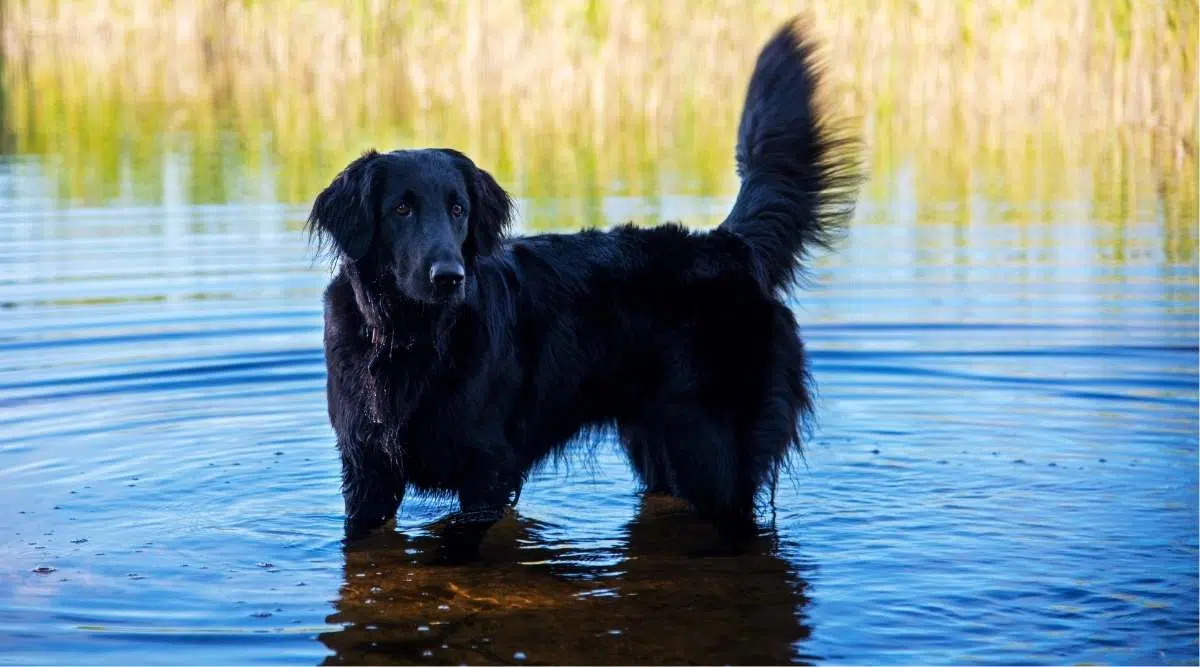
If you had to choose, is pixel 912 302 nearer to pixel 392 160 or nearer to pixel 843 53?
pixel 392 160

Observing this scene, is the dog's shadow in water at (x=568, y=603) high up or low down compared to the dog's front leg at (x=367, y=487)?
down

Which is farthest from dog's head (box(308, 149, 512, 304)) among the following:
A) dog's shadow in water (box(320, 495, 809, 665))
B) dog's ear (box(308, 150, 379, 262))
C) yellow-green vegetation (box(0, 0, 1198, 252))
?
yellow-green vegetation (box(0, 0, 1198, 252))

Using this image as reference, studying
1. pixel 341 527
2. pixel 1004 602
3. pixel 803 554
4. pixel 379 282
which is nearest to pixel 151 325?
pixel 341 527

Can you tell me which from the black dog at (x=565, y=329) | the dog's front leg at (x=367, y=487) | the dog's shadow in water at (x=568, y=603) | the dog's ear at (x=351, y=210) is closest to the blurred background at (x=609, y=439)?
the dog's shadow in water at (x=568, y=603)

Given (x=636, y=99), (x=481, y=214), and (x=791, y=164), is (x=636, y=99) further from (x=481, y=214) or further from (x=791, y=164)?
(x=481, y=214)

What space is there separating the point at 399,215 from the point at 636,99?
13.5m

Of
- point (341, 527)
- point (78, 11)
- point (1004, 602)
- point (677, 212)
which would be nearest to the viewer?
point (1004, 602)

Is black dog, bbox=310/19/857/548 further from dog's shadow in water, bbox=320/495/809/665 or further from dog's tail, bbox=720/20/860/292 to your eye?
dog's shadow in water, bbox=320/495/809/665

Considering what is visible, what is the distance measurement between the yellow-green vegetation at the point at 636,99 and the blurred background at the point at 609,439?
0.20ft

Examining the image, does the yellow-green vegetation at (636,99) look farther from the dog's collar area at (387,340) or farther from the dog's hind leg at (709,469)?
the dog's collar area at (387,340)

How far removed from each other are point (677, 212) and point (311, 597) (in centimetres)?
743

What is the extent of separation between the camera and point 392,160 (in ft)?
15.9

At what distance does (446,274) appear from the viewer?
448 centimetres

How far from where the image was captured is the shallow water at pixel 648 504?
4.47m
